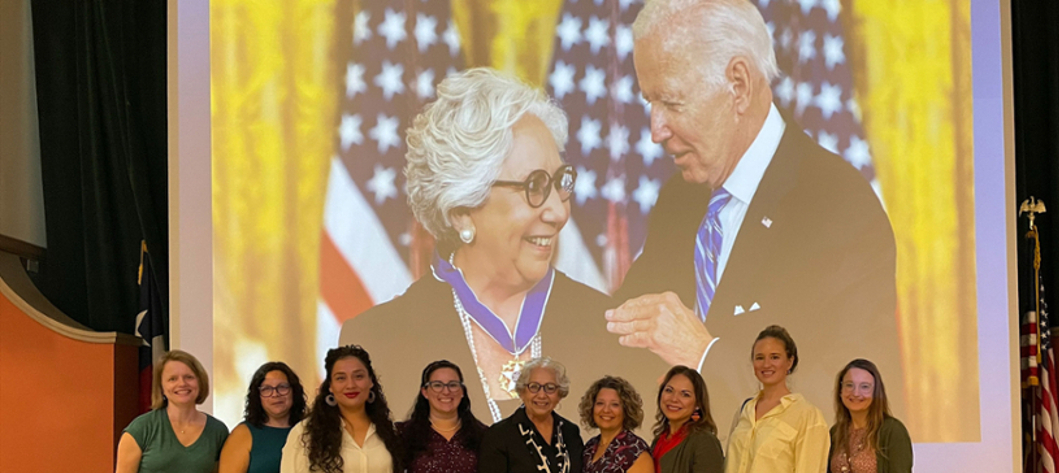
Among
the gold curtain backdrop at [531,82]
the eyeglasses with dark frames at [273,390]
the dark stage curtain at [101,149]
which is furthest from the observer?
the dark stage curtain at [101,149]

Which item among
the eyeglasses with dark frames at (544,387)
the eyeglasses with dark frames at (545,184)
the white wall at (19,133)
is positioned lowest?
the eyeglasses with dark frames at (544,387)

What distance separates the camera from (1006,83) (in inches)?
232

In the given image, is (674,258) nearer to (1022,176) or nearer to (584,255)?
(584,255)

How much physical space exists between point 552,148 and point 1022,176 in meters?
3.14

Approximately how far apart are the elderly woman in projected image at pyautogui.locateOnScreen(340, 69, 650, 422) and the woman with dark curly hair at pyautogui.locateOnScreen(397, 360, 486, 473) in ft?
5.82

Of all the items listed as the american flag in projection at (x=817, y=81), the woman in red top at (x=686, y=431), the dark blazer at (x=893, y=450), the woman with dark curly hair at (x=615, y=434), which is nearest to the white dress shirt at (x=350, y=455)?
the woman with dark curly hair at (x=615, y=434)

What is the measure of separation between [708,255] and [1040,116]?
107 inches

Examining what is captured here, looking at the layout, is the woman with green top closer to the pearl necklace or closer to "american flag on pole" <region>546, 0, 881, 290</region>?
the pearl necklace

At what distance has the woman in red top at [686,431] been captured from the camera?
11.9 feet

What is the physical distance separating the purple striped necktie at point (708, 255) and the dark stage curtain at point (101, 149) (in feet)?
10.5

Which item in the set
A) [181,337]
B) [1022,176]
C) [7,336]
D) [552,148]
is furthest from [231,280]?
[1022,176]

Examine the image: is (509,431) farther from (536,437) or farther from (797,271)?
(797,271)

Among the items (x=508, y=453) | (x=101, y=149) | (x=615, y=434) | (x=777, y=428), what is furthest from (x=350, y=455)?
(x=101, y=149)

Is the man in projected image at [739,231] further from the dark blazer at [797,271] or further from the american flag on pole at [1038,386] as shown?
the american flag on pole at [1038,386]
